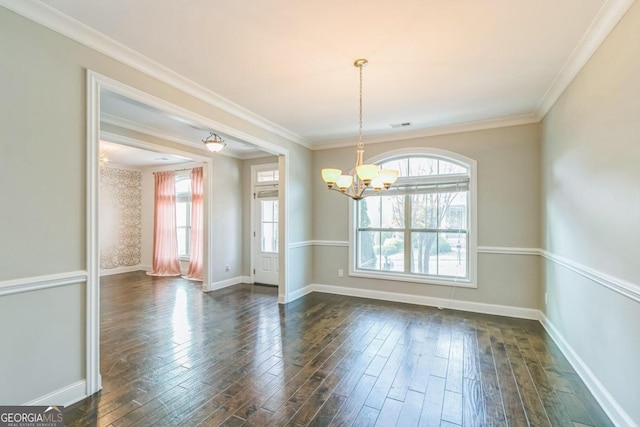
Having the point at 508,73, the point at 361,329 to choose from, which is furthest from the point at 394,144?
the point at 361,329

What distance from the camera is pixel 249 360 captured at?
2.83m

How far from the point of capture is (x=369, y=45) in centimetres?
237

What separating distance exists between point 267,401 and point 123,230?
7.15 meters

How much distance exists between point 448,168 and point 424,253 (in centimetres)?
139

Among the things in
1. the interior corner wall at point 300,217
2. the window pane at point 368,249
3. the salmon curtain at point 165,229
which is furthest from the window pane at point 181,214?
the window pane at point 368,249

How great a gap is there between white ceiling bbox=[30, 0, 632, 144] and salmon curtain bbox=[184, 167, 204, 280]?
141 inches

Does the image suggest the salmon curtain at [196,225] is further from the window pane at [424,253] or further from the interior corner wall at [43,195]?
the window pane at [424,253]

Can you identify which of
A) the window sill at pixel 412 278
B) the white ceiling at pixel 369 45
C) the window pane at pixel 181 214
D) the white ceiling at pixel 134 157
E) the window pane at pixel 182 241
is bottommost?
the window sill at pixel 412 278

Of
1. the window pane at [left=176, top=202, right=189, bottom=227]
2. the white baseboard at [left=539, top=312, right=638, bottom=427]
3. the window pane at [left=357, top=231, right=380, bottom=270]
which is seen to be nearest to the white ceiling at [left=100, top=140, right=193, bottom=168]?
the window pane at [left=176, top=202, right=189, bottom=227]

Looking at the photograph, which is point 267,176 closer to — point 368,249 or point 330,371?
point 368,249

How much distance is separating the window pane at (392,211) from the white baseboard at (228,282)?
3175 millimetres

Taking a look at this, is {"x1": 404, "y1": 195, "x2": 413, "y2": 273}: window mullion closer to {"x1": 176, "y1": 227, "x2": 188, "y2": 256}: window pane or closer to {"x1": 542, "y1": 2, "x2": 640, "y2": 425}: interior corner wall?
{"x1": 542, "y1": 2, "x2": 640, "y2": 425}: interior corner wall

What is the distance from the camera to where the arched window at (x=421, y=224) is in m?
4.47

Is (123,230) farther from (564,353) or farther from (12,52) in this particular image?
(564,353)
